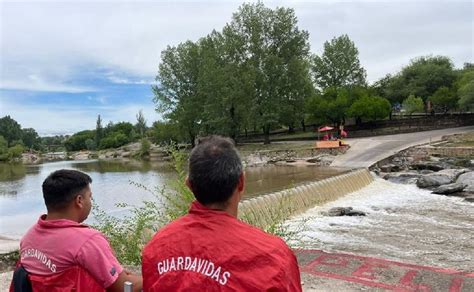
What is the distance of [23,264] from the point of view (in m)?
2.32

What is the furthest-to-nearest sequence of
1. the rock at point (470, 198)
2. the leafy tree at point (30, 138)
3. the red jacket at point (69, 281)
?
the leafy tree at point (30, 138)
the rock at point (470, 198)
the red jacket at point (69, 281)

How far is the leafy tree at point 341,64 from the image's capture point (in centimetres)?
4656

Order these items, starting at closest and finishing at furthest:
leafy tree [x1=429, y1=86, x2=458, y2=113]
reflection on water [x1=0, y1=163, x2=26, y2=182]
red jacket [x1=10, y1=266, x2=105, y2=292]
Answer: red jacket [x1=10, y1=266, x2=105, y2=292] < reflection on water [x1=0, y1=163, x2=26, y2=182] < leafy tree [x1=429, y1=86, x2=458, y2=113]

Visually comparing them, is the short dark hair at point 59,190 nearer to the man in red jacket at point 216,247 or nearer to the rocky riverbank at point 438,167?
the man in red jacket at point 216,247

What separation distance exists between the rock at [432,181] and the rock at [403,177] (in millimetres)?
1029

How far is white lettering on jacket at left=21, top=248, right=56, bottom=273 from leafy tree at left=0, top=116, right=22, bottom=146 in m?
94.6

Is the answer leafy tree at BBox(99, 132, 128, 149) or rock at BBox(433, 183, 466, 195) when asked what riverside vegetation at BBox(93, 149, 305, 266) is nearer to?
rock at BBox(433, 183, 466, 195)

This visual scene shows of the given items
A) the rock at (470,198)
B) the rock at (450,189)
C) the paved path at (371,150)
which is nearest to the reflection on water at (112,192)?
the paved path at (371,150)

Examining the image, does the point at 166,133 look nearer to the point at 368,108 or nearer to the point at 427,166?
the point at 368,108

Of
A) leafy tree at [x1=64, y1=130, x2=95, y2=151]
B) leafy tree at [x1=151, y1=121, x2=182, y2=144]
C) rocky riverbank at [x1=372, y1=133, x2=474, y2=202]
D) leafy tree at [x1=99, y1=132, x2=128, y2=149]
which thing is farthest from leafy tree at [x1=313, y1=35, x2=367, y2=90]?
leafy tree at [x1=64, y1=130, x2=95, y2=151]

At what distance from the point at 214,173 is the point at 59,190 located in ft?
3.80

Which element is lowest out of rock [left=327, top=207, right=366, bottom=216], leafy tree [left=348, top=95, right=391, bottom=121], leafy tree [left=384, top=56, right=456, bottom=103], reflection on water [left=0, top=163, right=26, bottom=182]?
rock [left=327, top=207, right=366, bottom=216]

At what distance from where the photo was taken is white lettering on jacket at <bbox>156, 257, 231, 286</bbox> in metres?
1.53

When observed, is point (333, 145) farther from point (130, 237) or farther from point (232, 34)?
point (130, 237)
